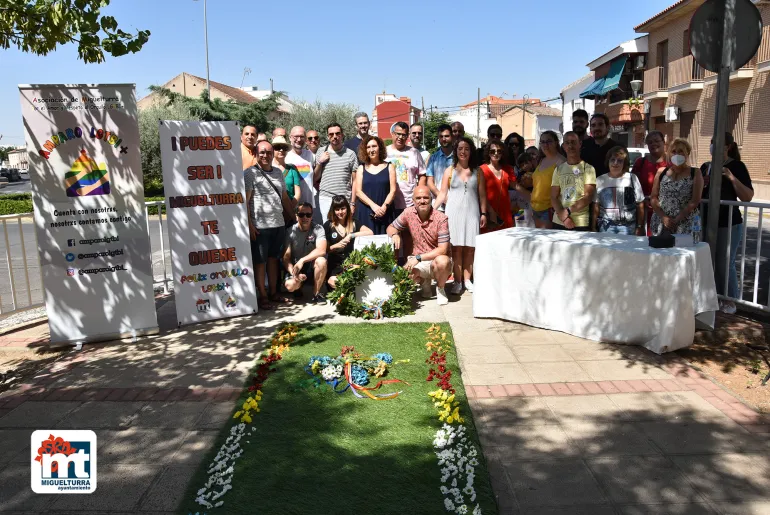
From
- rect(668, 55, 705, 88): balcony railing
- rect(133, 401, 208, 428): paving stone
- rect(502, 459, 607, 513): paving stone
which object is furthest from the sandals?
rect(668, 55, 705, 88): balcony railing

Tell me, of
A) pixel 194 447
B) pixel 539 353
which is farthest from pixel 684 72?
pixel 194 447

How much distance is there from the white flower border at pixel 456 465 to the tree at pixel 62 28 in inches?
155

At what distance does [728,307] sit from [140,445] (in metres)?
5.63

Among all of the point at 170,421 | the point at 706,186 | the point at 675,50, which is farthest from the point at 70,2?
the point at 675,50

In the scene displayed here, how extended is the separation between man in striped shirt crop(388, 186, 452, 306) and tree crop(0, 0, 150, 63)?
333 centimetres

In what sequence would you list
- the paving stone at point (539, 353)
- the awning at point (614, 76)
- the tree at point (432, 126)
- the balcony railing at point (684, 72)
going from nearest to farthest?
the paving stone at point (539, 353), the balcony railing at point (684, 72), the awning at point (614, 76), the tree at point (432, 126)

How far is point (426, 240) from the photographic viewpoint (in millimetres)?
6961

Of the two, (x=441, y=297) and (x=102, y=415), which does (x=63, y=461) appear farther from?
(x=441, y=297)

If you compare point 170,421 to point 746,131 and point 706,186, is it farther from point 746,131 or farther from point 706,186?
point 746,131

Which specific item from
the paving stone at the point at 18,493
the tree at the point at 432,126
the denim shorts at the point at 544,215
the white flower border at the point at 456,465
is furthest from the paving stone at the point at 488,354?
the tree at the point at 432,126

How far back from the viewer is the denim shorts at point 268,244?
688 centimetres

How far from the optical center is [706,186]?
641cm

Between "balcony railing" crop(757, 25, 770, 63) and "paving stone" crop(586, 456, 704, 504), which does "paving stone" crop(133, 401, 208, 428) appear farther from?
"balcony railing" crop(757, 25, 770, 63)

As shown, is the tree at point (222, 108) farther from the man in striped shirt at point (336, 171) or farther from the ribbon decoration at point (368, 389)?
the ribbon decoration at point (368, 389)
